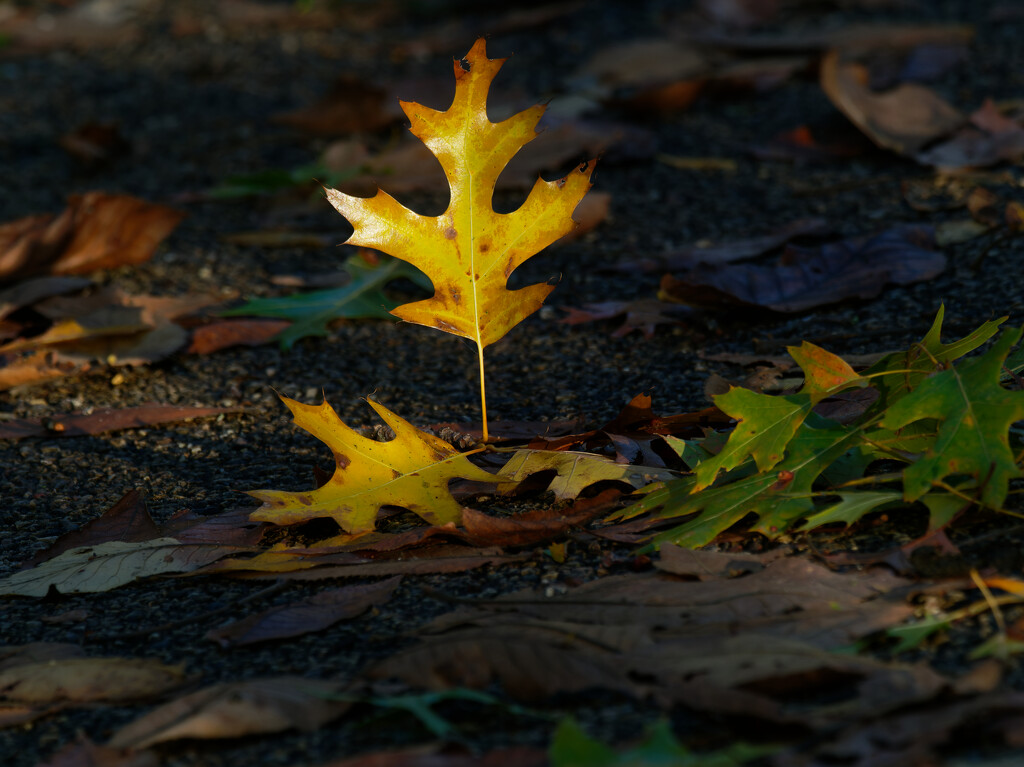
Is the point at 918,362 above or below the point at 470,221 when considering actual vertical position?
below

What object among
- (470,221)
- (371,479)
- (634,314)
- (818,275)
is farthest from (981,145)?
(371,479)

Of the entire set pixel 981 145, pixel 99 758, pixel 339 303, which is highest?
pixel 981 145

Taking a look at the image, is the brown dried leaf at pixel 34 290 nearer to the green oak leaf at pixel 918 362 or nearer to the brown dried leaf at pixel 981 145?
the green oak leaf at pixel 918 362

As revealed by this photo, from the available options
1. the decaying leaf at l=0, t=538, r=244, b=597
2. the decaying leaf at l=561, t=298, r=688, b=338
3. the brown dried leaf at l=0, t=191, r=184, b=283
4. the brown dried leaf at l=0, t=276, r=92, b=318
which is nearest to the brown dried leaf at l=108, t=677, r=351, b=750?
the decaying leaf at l=0, t=538, r=244, b=597

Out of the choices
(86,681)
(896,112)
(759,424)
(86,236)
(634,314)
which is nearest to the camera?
(86,681)

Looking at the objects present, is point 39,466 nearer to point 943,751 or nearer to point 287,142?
point 943,751

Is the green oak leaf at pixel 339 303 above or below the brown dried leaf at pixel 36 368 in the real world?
above

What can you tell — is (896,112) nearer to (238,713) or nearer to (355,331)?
(355,331)

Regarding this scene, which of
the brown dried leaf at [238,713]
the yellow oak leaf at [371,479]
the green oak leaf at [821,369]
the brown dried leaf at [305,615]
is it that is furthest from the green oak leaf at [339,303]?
the brown dried leaf at [238,713]
